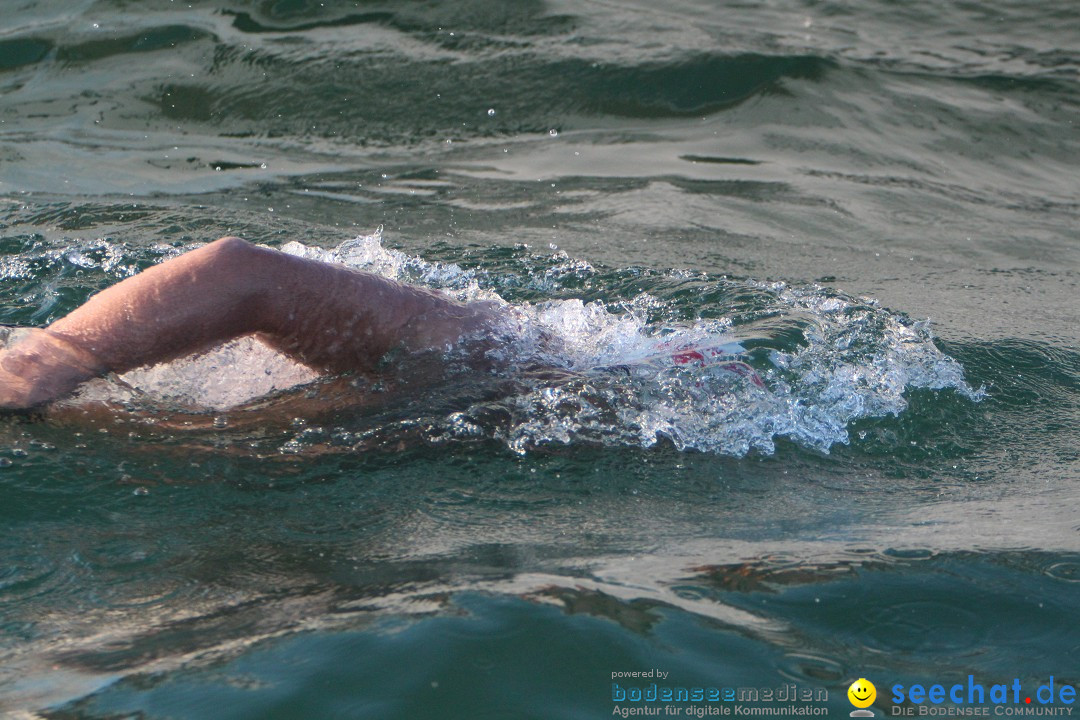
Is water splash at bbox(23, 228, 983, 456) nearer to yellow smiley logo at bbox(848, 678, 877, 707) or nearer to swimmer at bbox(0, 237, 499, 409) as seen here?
swimmer at bbox(0, 237, 499, 409)

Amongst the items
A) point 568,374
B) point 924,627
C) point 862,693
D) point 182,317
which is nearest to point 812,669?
point 862,693

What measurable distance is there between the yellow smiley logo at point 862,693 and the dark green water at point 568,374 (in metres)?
0.03

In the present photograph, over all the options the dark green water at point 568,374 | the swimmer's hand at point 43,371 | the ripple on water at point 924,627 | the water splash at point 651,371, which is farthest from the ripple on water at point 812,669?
the swimmer's hand at point 43,371

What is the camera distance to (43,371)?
3.24 metres

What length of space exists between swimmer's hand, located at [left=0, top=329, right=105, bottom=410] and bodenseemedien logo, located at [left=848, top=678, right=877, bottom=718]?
2252mm

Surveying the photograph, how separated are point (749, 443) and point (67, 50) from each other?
720cm

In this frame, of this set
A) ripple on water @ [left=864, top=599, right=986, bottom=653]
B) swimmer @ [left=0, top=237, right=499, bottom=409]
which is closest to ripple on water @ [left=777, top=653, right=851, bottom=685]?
ripple on water @ [left=864, top=599, right=986, bottom=653]

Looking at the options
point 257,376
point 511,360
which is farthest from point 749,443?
point 257,376

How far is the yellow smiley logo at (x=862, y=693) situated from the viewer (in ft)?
8.36

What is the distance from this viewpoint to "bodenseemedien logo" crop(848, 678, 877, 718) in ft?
8.24

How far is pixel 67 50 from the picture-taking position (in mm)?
8891

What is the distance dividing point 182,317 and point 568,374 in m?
1.39

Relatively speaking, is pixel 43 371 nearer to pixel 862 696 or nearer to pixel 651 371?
pixel 651 371

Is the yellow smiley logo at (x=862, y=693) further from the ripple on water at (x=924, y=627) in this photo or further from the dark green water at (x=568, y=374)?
the ripple on water at (x=924, y=627)
